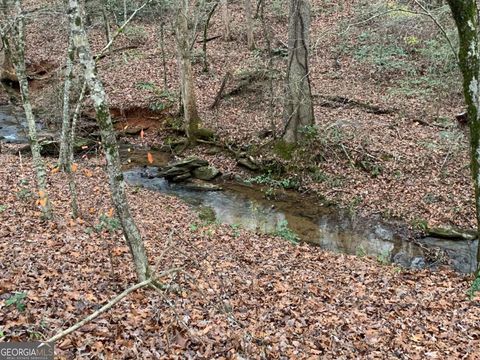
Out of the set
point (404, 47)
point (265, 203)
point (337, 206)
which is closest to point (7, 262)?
point (265, 203)

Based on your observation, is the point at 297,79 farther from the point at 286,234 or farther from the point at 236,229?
the point at 236,229

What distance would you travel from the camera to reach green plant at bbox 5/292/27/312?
197 inches

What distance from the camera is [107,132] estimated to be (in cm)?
555

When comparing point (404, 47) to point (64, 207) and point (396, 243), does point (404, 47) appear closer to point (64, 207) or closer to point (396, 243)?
point (396, 243)

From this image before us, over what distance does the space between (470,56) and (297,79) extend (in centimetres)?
825

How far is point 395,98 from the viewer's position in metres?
19.2

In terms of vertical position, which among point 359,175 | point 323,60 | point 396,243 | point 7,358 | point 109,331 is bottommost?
point 396,243

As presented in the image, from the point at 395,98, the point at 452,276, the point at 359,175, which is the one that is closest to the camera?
the point at 452,276

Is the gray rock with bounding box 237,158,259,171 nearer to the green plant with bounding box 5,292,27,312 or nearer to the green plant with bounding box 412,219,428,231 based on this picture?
the green plant with bounding box 412,219,428,231

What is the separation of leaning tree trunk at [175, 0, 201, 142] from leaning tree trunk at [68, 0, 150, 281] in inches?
425

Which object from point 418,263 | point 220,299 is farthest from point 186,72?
point 220,299

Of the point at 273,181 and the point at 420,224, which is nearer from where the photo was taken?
the point at 420,224

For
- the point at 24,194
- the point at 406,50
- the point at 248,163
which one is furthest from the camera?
the point at 406,50

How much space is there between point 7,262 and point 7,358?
280 centimetres
